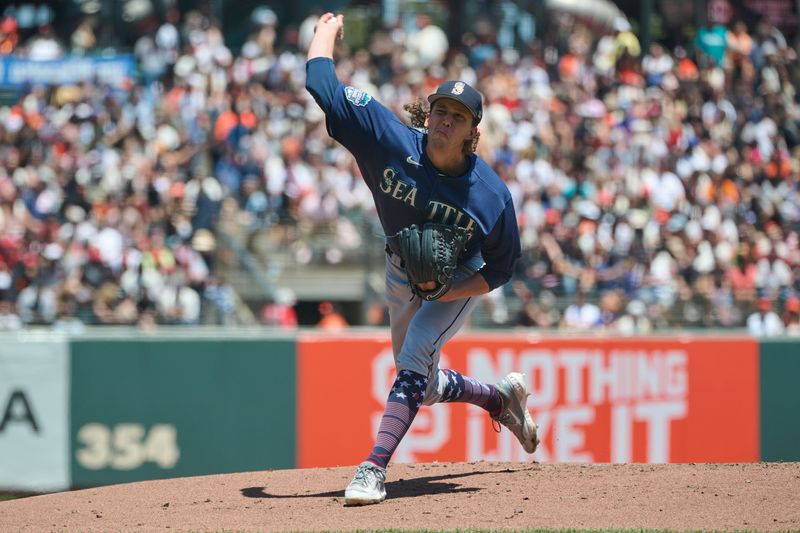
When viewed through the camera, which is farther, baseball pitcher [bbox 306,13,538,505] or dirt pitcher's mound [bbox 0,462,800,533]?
baseball pitcher [bbox 306,13,538,505]

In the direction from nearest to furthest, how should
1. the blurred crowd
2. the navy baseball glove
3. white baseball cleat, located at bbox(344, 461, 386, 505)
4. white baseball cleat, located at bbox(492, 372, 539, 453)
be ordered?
the navy baseball glove, white baseball cleat, located at bbox(344, 461, 386, 505), white baseball cleat, located at bbox(492, 372, 539, 453), the blurred crowd

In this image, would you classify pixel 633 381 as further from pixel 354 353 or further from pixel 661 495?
pixel 661 495

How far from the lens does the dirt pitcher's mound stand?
5184 mm

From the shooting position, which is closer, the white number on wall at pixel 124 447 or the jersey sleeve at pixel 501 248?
the jersey sleeve at pixel 501 248

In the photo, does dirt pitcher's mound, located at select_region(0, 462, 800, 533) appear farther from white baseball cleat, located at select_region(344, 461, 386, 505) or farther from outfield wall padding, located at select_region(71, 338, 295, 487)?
outfield wall padding, located at select_region(71, 338, 295, 487)

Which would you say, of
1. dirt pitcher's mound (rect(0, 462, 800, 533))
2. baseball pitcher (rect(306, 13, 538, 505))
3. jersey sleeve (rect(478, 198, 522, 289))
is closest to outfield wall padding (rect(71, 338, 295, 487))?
dirt pitcher's mound (rect(0, 462, 800, 533))

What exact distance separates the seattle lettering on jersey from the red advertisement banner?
15.6 feet

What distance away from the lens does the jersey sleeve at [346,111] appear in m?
5.48

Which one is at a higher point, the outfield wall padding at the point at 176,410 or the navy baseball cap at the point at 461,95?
the navy baseball cap at the point at 461,95

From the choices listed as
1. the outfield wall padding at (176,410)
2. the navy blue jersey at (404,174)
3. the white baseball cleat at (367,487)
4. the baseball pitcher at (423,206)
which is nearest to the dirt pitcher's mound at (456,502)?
the white baseball cleat at (367,487)

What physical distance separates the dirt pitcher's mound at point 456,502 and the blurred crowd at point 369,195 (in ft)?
18.6

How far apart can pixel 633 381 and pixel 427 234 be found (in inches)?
232

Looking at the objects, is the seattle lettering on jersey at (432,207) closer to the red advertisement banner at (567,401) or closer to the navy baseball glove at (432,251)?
the navy baseball glove at (432,251)

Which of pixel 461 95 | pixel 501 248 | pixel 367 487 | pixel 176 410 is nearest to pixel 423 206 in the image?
pixel 501 248
